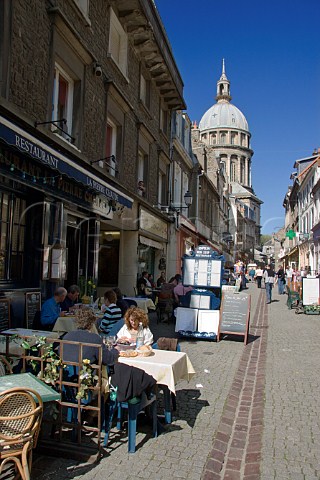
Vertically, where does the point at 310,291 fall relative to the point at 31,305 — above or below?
above

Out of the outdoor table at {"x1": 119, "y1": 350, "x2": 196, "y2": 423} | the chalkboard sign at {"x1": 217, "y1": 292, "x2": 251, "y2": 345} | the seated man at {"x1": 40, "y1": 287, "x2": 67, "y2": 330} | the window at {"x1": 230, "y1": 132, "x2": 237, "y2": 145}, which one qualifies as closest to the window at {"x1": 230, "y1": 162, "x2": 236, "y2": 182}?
the window at {"x1": 230, "y1": 132, "x2": 237, "y2": 145}

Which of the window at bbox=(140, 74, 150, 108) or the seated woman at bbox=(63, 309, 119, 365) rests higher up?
the window at bbox=(140, 74, 150, 108)

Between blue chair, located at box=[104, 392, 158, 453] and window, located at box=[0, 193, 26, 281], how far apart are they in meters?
4.18

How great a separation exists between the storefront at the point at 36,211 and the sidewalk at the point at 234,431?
344 cm

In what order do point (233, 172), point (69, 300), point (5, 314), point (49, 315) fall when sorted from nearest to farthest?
point (49, 315)
point (5, 314)
point (69, 300)
point (233, 172)

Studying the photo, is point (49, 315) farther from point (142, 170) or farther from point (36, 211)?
point (142, 170)

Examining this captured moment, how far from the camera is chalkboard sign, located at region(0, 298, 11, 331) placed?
7168 mm

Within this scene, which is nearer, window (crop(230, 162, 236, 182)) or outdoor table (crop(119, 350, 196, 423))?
outdoor table (crop(119, 350, 196, 423))

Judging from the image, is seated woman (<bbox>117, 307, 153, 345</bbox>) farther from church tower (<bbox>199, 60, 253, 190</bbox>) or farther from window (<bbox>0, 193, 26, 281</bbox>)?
church tower (<bbox>199, 60, 253, 190</bbox>)

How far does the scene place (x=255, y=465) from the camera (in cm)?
399

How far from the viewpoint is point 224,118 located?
92562mm

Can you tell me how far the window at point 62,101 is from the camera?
9320mm

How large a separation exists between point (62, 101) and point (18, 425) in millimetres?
8301

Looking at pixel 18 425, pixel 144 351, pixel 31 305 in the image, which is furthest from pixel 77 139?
pixel 18 425
